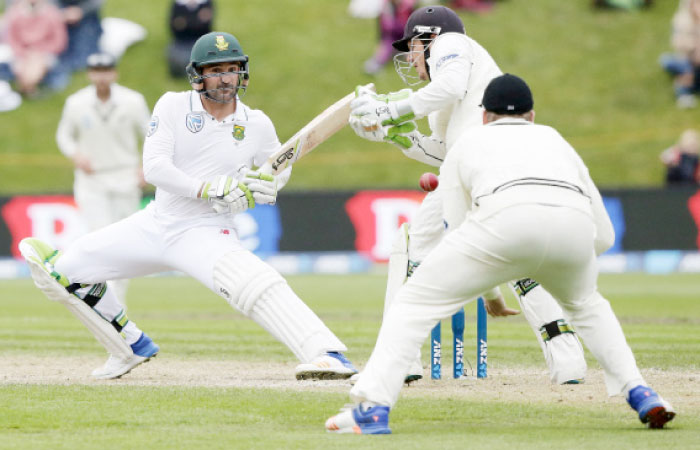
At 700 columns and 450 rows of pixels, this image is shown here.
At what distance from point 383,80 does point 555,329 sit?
1774 centimetres

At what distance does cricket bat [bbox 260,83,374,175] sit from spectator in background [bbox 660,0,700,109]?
17327 millimetres

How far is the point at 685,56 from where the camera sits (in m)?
23.6

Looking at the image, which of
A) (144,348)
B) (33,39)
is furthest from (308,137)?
(33,39)

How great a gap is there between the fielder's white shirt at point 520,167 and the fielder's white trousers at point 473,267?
7 centimetres

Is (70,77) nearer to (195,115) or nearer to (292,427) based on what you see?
(195,115)

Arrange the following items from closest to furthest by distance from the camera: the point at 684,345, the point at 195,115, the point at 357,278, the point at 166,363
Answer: the point at 195,115 → the point at 166,363 → the point at 684,345 → the point at 357,278

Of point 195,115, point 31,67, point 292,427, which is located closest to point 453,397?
point 292,427

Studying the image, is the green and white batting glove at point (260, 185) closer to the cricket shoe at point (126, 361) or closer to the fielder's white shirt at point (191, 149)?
the fielder's white shirt at point (191, 149)

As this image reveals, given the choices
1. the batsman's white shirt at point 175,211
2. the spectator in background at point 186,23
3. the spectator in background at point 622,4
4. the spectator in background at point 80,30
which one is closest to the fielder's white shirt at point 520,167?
the batsman's white shirt at point 175,211

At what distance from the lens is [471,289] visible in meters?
4.97

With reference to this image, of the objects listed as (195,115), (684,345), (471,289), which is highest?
(195,115)

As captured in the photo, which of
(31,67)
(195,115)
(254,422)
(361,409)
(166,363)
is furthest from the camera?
(31,67)

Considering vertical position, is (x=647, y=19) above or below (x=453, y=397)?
above

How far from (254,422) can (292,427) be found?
0.20 metres
